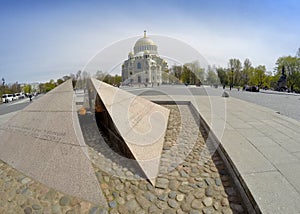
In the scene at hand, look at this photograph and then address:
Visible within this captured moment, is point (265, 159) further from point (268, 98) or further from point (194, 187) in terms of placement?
point (268, 98)

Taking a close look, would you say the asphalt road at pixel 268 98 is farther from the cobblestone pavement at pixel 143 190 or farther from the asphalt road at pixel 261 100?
the cobblestone pavement at pixel 143 190

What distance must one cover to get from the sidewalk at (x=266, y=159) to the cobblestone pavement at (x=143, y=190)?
30 cm

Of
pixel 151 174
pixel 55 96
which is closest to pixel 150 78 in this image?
pixel 55 96

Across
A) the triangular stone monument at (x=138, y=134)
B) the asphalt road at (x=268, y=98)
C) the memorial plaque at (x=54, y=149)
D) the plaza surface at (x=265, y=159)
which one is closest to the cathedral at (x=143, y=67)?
the asphalt road at (x=268, y=98)

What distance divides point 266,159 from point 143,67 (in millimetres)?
19091

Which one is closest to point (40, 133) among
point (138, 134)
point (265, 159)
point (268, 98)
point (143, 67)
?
point (138, 134)

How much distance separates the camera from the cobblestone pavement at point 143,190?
7.29ft

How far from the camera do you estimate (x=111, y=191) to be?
99.0 inches

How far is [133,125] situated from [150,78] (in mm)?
18829

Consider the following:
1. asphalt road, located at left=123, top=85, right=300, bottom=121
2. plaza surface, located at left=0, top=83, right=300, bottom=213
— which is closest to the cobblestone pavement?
plaza surface, located at left=0, top=83, right=300, bottom=213

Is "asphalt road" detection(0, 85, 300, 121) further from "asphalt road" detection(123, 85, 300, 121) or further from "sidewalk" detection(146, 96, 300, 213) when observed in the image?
"sidewalk" detection(146, 96, 300, 213)

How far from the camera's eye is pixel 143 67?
68.4 ft

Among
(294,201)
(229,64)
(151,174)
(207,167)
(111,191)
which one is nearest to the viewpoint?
(294,201)

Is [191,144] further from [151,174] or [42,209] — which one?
[42,209]
